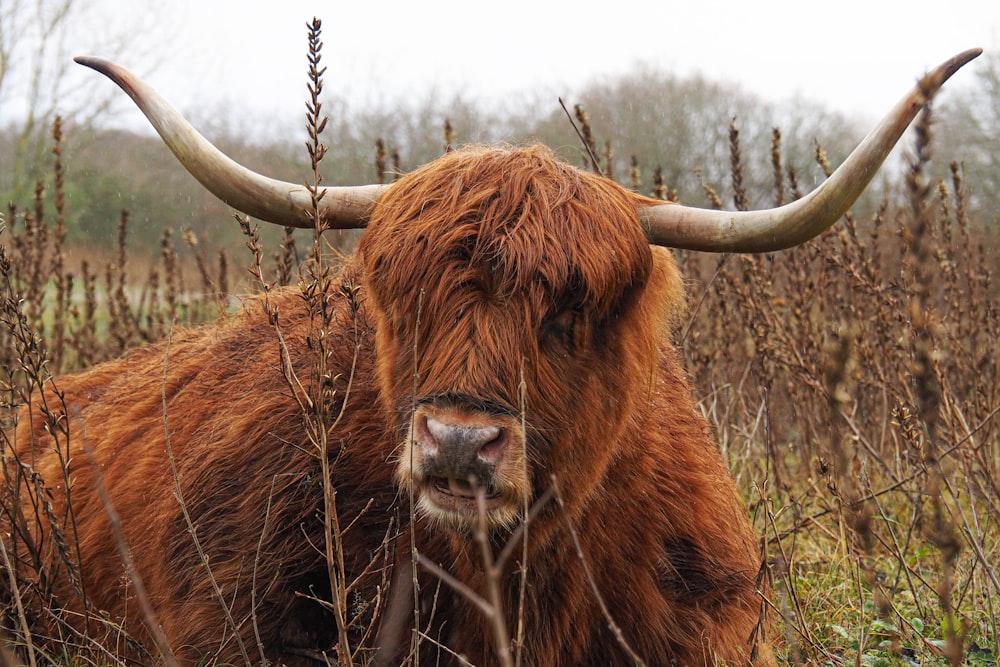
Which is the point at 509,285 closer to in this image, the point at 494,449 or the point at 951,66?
the point at 494,449

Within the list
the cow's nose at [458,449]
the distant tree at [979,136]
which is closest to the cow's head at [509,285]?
the cow's nose at [458,449]

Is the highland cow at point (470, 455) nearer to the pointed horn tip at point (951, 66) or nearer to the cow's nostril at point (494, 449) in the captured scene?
the cow's nostril at point (494, 449)

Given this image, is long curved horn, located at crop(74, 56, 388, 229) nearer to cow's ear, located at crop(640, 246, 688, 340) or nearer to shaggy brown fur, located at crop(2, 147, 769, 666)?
shaggy brown fur, located at crop(2, 147, 769, 666)

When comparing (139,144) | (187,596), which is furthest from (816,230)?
(139,144)

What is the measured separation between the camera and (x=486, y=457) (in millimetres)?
2236

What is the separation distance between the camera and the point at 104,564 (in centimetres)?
347

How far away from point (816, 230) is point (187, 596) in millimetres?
2347

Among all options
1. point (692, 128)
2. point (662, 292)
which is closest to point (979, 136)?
point (692, 128)

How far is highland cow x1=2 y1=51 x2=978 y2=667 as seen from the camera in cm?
245

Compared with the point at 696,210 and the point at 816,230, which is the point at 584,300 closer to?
the point at 696,210

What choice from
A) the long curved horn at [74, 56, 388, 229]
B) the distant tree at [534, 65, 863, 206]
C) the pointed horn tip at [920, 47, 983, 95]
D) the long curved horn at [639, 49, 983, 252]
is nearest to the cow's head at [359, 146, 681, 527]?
the long curved horn at [639, 49, 983, 252]

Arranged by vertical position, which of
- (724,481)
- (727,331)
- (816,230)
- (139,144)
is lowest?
(724,481)

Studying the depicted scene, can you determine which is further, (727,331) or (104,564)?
(727,331)

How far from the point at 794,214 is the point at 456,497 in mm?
1252
